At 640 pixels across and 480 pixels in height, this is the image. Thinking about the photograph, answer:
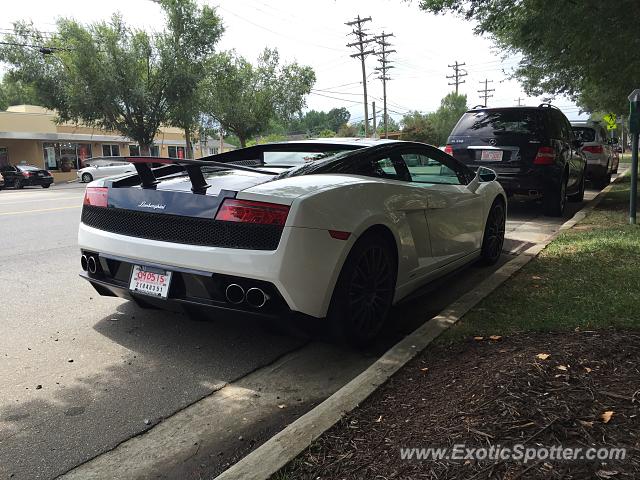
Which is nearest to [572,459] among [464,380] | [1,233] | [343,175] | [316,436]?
[464,380]

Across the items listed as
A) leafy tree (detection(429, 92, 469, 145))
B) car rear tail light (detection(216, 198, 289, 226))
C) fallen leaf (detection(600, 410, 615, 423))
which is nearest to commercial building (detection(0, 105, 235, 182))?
Result: car rear tail light (detection(216, 198, 289, 226))

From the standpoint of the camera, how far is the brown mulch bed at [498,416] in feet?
7.11

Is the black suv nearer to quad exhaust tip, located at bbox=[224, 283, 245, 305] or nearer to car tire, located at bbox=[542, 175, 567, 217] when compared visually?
car tire, located at bbox=[542, 175, 567, 217]

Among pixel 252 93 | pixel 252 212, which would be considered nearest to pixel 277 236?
pixel 252 212

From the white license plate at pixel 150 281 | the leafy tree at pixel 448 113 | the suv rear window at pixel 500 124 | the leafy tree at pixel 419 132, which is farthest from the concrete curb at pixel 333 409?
the leafy tree at pixel 448 113

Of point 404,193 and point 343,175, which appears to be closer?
point 343,175

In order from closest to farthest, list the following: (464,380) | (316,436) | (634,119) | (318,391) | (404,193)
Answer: (316,436), (464,380), (318,391), (404,193), (634,119)

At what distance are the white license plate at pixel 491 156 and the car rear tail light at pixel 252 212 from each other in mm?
6631

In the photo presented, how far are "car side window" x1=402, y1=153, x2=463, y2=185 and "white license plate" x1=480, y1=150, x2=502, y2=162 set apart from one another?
3.93m

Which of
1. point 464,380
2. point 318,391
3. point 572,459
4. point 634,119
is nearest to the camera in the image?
point 572,459

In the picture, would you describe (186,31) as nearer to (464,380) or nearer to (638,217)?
(638,217)

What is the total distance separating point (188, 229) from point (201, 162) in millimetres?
466

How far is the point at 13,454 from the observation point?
104 inches

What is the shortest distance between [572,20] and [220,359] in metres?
6.14
